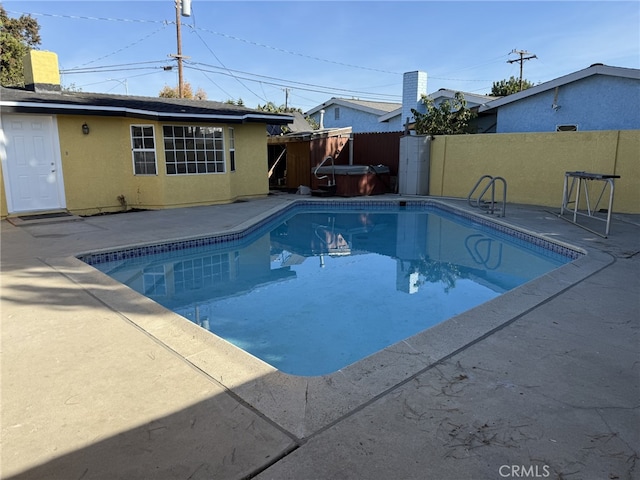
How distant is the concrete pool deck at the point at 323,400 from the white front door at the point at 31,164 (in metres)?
6.36

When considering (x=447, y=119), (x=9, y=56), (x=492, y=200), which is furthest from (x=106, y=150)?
(x=9, y=56)

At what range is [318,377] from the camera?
9.40 feet

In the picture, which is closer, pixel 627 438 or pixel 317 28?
pixel 627 438

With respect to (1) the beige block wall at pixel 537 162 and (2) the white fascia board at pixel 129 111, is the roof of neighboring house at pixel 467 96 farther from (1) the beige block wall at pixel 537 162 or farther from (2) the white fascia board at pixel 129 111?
(2) the white fascia board at pixel 129 111

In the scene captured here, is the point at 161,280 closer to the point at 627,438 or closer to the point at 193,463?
the point at 193,463

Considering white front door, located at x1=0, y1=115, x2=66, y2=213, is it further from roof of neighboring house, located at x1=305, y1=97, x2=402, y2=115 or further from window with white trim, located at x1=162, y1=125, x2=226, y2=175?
roof of neighboring house, located at x1=305, y1=97, x2=402, y2=115

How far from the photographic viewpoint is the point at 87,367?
2.94 metres

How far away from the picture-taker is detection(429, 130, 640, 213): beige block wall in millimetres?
10055

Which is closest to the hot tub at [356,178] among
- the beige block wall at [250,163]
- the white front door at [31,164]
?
the beige block wall at [250,163]

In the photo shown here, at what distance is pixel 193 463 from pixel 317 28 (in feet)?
77.5

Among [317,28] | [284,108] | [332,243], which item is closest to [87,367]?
[332,243]

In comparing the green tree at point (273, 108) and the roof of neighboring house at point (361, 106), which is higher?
the green tree at point (273, 108)

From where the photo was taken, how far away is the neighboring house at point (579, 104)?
38.4ft

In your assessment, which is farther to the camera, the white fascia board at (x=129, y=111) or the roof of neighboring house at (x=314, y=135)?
the roof of neighboring house at (x=314, y=135)
